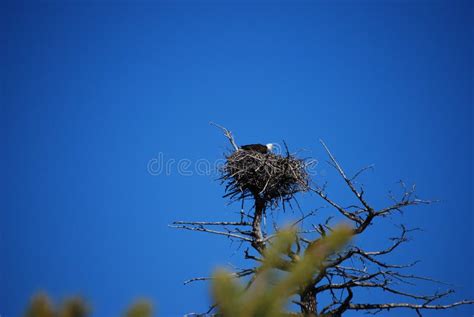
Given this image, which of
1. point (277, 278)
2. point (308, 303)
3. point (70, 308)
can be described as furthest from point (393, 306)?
point (70, 308)

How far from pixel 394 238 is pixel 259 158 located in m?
3.62

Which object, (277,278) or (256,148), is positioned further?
(256,148)

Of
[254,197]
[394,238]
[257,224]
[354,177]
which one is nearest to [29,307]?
[354,177]

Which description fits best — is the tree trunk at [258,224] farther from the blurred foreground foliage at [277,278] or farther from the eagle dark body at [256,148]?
the blurred foreground foliage at [277,278]

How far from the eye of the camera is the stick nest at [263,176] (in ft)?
26.6

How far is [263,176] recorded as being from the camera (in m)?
8.20

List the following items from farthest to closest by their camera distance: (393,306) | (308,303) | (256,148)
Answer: (256,148) < (308,303) < (393,306)

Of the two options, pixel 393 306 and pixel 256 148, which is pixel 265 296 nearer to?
pixel 393 306

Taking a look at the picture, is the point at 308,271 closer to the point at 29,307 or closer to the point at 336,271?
the point at 29,307

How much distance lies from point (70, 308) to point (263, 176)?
22.7 ft

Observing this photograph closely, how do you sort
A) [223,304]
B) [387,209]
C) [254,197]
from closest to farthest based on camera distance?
[223,304], [387,209], [254,197]

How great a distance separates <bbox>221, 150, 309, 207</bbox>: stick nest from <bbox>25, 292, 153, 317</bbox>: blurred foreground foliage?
6475mm

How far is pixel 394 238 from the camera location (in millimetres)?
5289

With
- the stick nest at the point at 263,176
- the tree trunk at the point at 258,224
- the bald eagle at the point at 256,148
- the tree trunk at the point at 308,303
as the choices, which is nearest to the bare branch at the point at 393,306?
the tree trunk at the point at 308,303
